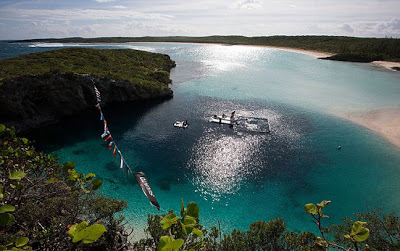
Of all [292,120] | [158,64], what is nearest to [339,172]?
[292,120]

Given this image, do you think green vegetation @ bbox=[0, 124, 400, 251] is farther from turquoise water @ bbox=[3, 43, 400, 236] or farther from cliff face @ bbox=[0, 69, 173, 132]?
cliff face @ bbox=[0, 69, 173, 132]

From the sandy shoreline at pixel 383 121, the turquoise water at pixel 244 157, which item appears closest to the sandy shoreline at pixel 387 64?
the turquoise water at pixel 244 157

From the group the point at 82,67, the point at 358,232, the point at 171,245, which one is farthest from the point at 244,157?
the point at 82,67

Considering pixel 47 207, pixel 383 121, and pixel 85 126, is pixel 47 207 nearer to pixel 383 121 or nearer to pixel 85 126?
pixel 85 126

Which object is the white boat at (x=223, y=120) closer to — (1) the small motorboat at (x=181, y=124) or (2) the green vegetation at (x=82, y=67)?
(1) the small motorboat at (x=181, y=124)

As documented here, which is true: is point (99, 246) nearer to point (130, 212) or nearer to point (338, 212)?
point (130, 212)

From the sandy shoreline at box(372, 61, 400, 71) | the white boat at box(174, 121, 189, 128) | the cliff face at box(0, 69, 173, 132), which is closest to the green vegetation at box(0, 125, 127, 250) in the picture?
the white boat at box(174, 121, 189, 128)
